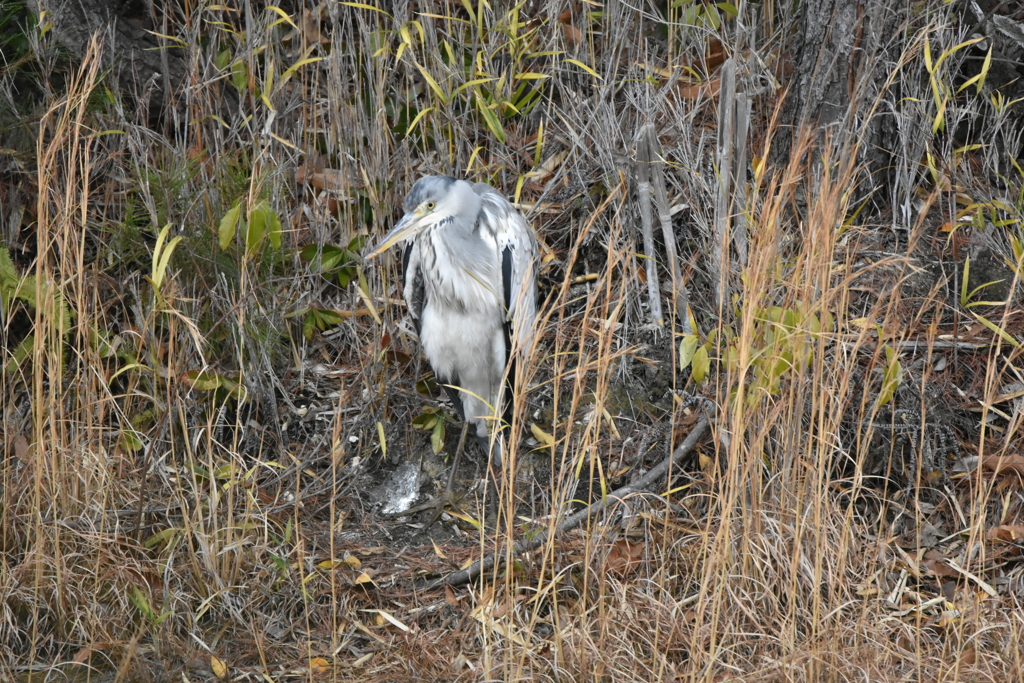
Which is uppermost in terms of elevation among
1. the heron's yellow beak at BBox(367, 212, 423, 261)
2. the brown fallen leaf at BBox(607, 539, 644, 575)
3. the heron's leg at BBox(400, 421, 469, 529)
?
the heron's yellow beak at BBox(367, 212, 423, 261)

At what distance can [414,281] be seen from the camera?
316 centimetres

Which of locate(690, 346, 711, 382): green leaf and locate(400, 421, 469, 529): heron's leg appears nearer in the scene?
locate(690, 346, 711, 382): green leaf

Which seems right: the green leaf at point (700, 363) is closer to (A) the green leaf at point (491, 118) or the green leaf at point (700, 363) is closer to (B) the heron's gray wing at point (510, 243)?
(B) the heron's gray wing at point (510, 243)

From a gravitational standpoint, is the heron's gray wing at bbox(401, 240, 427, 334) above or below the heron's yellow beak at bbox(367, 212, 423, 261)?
below

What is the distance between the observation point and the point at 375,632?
265 centimetres

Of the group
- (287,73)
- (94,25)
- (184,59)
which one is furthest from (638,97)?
(94,25)

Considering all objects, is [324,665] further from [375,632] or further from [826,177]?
[826,177]

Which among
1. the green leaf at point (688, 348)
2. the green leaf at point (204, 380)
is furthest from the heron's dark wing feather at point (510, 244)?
the green leaf at point (204, 380)

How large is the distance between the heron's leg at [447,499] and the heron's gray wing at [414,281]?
44cm

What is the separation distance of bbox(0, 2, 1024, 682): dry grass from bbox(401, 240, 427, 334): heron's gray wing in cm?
21

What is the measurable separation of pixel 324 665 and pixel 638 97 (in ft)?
7.10

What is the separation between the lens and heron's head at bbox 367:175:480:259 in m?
2.99

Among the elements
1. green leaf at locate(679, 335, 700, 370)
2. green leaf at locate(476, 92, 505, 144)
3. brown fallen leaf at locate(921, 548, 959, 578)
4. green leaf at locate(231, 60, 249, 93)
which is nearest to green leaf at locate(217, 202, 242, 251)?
green leaf at locate(231, 60, 249, 93)

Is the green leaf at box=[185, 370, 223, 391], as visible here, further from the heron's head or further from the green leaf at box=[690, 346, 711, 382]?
the green leaf at box=[690, 346, 711, 382]
